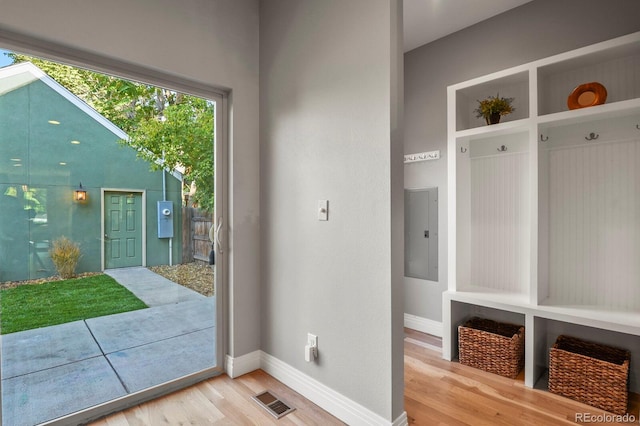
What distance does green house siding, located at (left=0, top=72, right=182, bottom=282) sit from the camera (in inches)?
69.2

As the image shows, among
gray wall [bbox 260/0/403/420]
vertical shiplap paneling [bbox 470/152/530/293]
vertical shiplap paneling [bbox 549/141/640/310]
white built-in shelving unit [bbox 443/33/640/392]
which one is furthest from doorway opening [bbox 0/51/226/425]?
vertical shiplap paneling [bbox 549/141/640/310]

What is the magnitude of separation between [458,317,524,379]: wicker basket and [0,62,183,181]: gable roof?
3.06 metres

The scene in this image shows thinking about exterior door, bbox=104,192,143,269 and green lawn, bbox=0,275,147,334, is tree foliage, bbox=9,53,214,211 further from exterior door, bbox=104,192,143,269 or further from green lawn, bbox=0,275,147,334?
green lawn, bbox=0,275,147,334

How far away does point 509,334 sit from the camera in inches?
109

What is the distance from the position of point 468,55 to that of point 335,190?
2.16m

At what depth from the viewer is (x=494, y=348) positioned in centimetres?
256

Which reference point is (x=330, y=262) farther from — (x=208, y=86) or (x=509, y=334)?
(x=509, y=334)

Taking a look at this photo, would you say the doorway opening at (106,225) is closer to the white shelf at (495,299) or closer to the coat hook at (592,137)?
the white shelf at (495,299)

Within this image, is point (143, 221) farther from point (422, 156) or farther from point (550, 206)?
point (550, 206)

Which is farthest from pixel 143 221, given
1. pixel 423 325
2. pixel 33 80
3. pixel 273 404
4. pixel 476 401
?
pixel 423 325

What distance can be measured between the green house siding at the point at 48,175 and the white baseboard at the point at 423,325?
296 cm

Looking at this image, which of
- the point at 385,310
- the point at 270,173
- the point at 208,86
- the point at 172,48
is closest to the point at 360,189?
the point at 385,310

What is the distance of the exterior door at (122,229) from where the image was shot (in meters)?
2.09

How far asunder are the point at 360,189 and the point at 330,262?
0.53m
